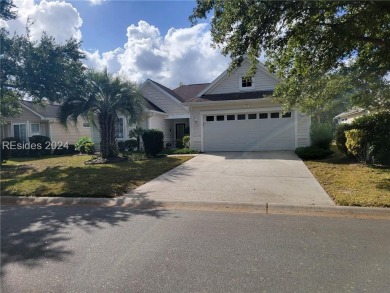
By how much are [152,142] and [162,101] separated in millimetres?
9232

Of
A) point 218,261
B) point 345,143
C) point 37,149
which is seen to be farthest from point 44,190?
→ point 37,149

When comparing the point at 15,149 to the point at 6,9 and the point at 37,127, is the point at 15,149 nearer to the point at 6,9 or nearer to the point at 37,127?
the point at 37,127

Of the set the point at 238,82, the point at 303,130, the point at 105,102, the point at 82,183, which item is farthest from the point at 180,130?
the point at 82,183

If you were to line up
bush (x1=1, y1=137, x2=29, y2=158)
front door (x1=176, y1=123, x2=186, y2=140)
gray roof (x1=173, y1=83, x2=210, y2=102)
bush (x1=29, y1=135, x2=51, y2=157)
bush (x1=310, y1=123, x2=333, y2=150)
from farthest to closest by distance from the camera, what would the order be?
gray roof (x1=173, y1=83, x2=210, y2=102) < front door (x1=176, y1=123, x2=186, y2=140) < bush (x1=29, y1=135, x2=51, y2=157) < bush (x1=1, y1=137, x2=29, y2=158) < bush (x1=310, y1=123, x2=333, y2=150)

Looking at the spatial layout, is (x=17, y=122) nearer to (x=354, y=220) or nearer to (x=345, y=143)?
(x=345, y=143)

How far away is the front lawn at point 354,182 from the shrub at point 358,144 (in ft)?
1.18

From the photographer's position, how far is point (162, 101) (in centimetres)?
2405

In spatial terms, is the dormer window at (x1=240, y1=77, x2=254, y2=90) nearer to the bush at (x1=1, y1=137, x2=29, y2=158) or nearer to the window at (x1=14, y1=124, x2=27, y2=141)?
the bush at (x1=1, y1=137, x2=29, y2=158)

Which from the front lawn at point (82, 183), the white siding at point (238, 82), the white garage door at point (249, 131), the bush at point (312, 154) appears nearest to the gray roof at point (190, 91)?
the white siding at point (238, 82)

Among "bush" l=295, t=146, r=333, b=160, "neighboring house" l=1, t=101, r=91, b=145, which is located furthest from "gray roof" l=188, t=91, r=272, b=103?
"neighboring house" l=1, t=101, r=91, b=145

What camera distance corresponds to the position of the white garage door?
1677cm

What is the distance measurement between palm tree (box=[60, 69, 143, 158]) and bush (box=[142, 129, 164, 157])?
1.18 metres

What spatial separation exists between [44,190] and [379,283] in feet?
Answer: 25.8

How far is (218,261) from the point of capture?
3.70 metres
